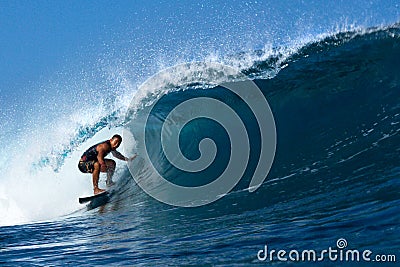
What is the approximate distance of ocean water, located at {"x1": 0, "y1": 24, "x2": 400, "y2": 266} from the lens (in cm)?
369

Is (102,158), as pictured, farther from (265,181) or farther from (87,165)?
(265,181)

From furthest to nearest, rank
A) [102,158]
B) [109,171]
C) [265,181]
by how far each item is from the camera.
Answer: [109,171] < [102,158] < [265,181]

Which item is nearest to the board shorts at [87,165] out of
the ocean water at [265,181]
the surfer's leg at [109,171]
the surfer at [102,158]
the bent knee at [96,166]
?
the surfer at [102,158]

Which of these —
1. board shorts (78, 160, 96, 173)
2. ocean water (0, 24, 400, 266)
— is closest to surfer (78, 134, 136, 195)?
board shorts (78, 160, 96, 173)

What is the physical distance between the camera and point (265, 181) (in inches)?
234

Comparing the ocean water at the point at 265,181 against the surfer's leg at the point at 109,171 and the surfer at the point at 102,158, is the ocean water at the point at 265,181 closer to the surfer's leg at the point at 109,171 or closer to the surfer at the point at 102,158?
the surfer's leg at the point at 109,171

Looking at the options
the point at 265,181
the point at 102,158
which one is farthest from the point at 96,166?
the point at 265,181

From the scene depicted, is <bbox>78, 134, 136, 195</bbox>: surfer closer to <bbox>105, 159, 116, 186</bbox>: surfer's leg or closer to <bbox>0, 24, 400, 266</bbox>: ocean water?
<bbox>105, 159, 116, 186</bbox>: surfer's leg

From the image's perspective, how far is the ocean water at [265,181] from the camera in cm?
369

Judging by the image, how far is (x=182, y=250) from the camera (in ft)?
12.2

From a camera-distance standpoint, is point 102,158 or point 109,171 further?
point 109,171

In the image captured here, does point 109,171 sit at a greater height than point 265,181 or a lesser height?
greater

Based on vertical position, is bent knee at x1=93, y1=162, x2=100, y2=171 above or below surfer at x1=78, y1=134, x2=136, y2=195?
below

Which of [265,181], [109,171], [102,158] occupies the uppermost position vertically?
[102,158]
